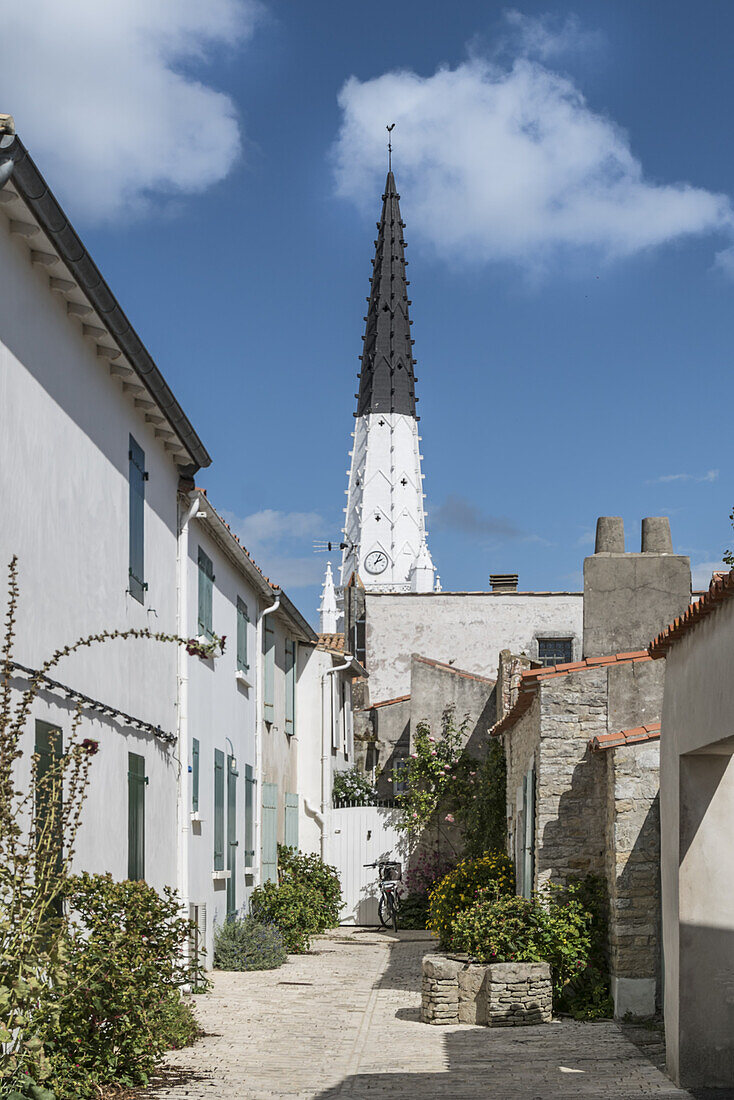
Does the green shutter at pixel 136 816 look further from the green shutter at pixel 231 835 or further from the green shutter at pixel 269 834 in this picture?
the green shutter at pixel 269 834

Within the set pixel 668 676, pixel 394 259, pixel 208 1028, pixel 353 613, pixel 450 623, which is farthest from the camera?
pixel 394 259

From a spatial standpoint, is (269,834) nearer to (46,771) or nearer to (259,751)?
(259,751)

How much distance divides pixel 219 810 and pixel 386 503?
2000 inches

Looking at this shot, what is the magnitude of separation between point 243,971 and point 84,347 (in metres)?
8.97

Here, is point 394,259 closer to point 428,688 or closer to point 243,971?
point 428,688

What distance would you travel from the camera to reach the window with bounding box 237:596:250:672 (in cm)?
1725

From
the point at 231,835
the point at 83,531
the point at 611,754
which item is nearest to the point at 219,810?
the point at 231,835

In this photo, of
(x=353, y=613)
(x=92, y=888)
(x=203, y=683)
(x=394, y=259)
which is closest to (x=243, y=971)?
(x=203, y=683)

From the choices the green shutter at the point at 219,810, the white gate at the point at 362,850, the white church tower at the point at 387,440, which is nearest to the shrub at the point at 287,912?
the green shutter at the point at 219,810

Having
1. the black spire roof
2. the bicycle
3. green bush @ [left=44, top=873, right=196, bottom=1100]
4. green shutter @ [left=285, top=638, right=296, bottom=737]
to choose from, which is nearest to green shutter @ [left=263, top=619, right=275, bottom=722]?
green shutter @ [left=285, top=638, right=296, bottom=737]

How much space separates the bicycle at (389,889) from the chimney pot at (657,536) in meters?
10.3

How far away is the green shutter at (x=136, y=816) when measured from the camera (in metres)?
10.9

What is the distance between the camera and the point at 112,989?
7938 mm

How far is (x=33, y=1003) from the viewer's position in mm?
6207
